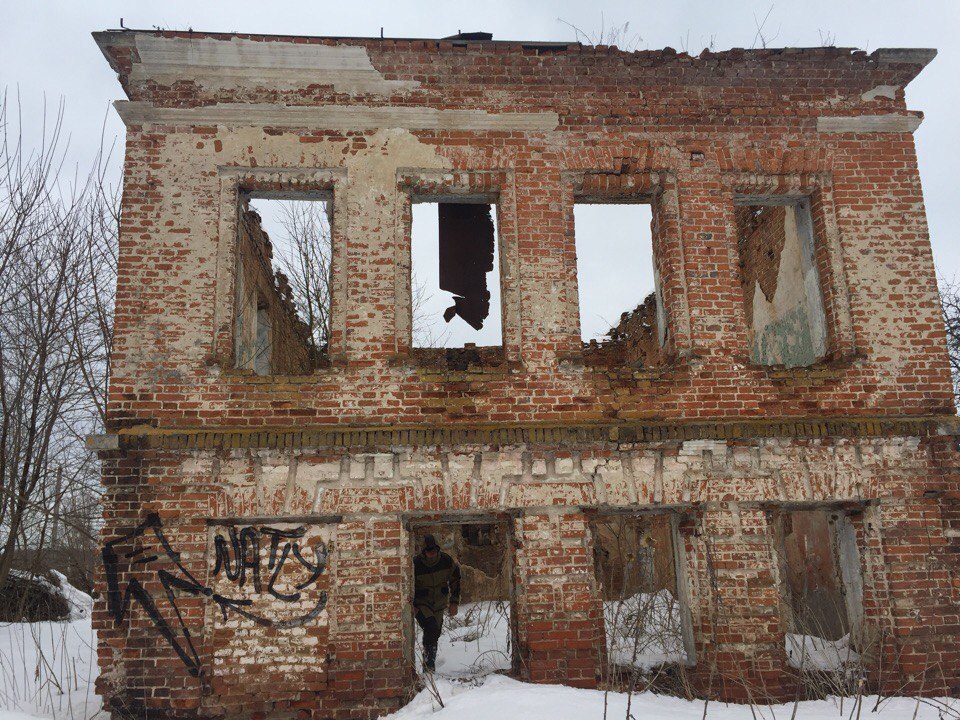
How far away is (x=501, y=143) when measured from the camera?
274 inches

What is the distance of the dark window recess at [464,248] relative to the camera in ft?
31.7

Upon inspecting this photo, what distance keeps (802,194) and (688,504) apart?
344cm

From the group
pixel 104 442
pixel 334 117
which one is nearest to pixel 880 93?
pixel 334 117

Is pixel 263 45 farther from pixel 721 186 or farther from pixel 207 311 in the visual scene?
pixel 721 186

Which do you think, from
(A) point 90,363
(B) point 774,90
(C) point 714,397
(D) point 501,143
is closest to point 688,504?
(C) point 714,397

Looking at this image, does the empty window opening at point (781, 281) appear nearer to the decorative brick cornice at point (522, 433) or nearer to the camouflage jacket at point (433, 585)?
the decorative brick cornice at point (522, 433)

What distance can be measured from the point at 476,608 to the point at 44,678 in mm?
6335

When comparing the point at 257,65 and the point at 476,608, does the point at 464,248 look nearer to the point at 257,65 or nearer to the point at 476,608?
the point at 257,65

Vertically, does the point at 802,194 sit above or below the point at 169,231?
above

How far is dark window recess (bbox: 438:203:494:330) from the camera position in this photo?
380 inches

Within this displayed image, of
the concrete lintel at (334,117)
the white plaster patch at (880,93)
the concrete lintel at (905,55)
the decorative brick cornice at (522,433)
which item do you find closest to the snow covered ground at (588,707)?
the decorative brick cornice at (522,433)

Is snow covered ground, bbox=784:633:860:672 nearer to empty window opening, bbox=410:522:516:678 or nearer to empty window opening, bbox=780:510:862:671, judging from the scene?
empty window opening, bbox=780:510:862:671

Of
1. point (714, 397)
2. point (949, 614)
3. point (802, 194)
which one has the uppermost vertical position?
point (802, 194)

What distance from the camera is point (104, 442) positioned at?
5.93m
